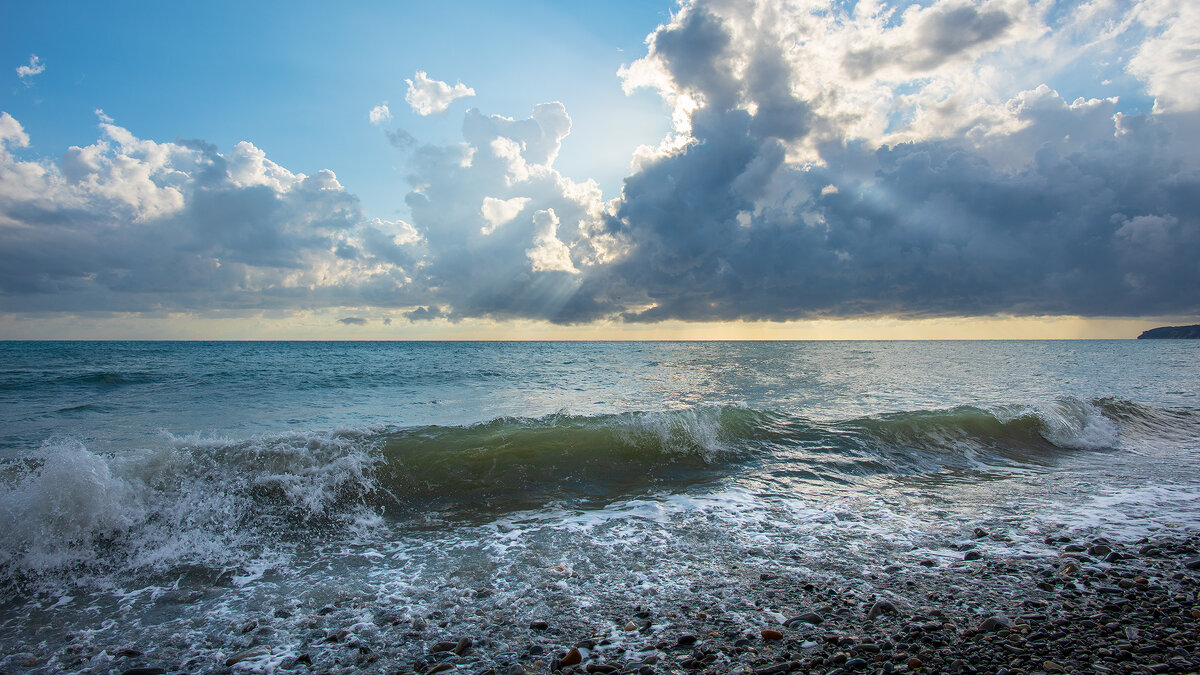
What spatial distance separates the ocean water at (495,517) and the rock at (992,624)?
0.97 meters

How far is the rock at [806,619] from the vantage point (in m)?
4.48

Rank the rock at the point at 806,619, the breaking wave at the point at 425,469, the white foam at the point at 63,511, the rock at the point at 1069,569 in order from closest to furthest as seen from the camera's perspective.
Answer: the rock at the point at 806,619
the rock at the point at 1069,569
the white foam at the point at 63,511
the breaking wave at the point at 425,469

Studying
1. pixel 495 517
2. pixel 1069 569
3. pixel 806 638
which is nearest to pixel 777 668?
pixel 806 638

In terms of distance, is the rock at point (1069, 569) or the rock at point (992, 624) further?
the rock at point (1069, 569)

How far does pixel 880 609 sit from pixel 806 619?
736 millimetres

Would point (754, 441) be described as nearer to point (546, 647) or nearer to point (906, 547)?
point (906, 547)

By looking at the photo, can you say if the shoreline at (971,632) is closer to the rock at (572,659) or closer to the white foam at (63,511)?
the rock at (572,659)

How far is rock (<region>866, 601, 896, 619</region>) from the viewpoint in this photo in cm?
461

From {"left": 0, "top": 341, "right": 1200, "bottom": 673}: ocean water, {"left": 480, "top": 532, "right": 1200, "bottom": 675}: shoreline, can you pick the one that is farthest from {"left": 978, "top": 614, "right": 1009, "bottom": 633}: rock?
{"left": 0, "top": 341, "right": 1200, "bottom": 673}: ocean water

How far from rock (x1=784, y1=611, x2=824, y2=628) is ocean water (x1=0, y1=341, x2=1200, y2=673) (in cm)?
15

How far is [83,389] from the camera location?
26.4 m

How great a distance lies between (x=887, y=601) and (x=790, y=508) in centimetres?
335

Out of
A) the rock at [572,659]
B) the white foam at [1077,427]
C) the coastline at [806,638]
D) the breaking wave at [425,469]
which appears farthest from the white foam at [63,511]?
the white foam at [1077,427]

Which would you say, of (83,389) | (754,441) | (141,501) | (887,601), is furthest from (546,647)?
(83,389)
